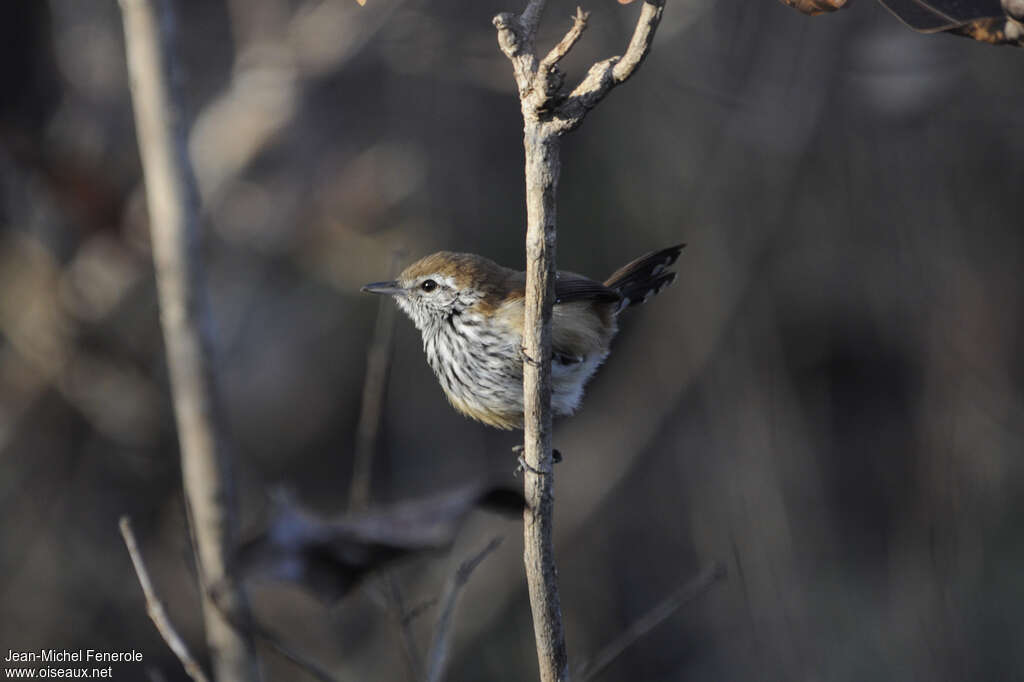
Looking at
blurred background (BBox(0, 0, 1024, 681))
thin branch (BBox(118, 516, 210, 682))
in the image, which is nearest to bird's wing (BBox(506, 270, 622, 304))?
thin branch (BBox(118, 516, 210, 682))

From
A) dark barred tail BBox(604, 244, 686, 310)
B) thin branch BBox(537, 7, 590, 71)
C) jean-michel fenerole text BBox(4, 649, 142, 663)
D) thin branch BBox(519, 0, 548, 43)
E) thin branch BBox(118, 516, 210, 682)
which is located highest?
thin branch BBox(519, 0, 548, 43)

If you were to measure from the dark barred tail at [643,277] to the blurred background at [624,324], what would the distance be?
160 cm

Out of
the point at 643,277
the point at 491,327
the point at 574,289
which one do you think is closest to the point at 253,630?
the point at 491,327

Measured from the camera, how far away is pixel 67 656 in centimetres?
558

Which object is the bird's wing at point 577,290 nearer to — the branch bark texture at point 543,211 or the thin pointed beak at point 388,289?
the thin pointed beak at point 388,289

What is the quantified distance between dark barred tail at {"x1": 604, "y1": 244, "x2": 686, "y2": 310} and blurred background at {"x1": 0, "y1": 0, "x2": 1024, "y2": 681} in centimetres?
160

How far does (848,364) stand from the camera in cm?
820

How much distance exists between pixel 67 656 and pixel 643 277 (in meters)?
4.14

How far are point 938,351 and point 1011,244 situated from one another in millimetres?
1332

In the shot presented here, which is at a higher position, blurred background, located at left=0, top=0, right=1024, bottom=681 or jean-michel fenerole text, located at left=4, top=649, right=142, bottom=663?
blurred background, located at left=0, top=0, right=1024, bottom=681

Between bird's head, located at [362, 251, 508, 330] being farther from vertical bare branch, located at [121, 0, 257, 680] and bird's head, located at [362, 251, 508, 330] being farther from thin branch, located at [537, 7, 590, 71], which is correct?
thin branch, located at [537, 7, 590, 71]

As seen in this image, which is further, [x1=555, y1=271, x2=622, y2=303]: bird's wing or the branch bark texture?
[x1=555, y1=271, x2=622, y2=303]: bird's wing

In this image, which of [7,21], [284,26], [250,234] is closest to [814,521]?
[250,234]

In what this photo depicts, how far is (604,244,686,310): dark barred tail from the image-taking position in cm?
414
